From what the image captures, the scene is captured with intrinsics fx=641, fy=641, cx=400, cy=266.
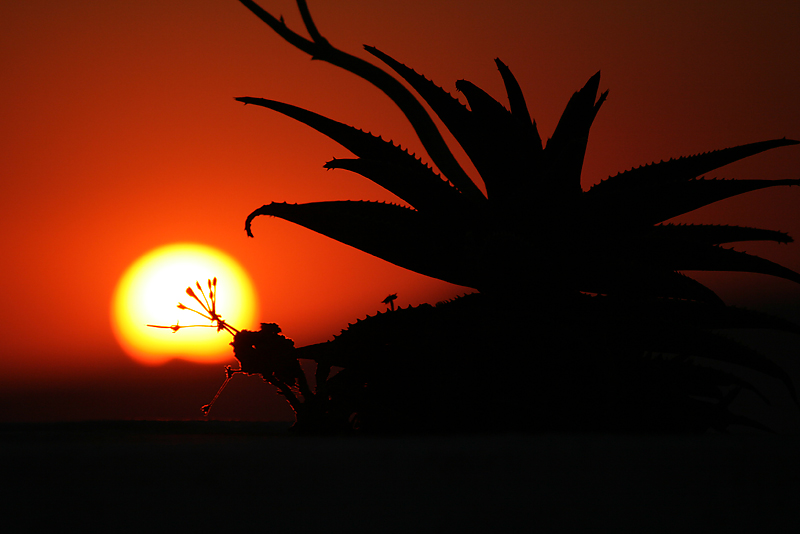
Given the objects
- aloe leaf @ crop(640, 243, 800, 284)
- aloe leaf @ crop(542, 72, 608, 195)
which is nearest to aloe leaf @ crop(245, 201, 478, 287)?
aloe leaf @ crop(542, 72, 608, 195)

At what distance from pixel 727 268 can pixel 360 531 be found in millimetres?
1383

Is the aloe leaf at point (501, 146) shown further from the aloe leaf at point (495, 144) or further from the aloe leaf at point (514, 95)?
the aloe leaf at point (514, 95)

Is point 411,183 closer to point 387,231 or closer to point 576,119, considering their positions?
point 387,231

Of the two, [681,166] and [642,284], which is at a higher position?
[681,166]

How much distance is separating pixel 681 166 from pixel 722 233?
0.22 m

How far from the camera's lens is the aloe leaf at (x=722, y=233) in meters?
1.73

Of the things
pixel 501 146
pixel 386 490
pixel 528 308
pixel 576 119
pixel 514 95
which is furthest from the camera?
pixel 514 95

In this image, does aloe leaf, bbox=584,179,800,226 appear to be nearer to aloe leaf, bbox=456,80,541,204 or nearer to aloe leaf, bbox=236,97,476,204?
aloe leaf, bbox=456,80,541,204

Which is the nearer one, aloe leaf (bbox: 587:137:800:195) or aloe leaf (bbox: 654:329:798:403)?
aloe leaf (bbox: 654:329:798:403)

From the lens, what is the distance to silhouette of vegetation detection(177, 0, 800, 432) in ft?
4.84

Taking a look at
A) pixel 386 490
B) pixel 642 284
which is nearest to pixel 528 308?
pixel 642 284

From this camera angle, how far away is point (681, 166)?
5.89 ft

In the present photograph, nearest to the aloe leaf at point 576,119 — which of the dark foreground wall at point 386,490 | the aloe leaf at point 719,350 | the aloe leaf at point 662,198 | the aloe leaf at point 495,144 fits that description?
the aloe leaf at point 495,144

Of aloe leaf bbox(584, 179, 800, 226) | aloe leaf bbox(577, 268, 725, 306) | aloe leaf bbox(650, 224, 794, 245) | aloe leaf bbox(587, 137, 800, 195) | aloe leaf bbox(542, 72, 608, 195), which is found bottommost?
aloe leaf bbox(577, 268, 725, 306)
